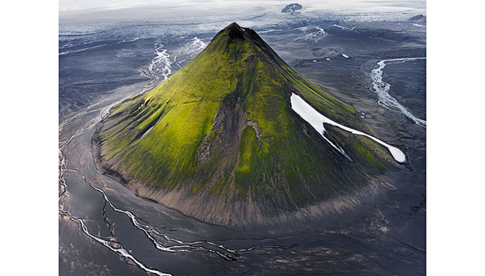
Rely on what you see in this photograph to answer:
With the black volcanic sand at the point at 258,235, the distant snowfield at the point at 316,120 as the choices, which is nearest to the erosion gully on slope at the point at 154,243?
the black volcanic sand at the point at 258,235

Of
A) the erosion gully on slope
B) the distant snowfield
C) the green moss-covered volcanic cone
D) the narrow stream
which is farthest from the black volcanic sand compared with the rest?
the narrow stream

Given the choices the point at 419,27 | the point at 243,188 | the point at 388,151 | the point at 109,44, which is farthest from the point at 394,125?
the point at 419,27

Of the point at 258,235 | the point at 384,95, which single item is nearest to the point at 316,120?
the point at 258,235

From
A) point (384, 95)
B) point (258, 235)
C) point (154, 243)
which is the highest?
point (384, 95)

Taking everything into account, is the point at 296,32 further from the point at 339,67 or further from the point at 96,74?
the point at 96,74

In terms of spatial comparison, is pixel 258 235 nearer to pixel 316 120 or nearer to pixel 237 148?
pixel 237 148

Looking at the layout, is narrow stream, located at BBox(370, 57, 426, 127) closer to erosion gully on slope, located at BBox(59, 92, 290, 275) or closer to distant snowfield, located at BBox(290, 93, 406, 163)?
distant snowfield, located at BBox(290, 93, 406, 163)
